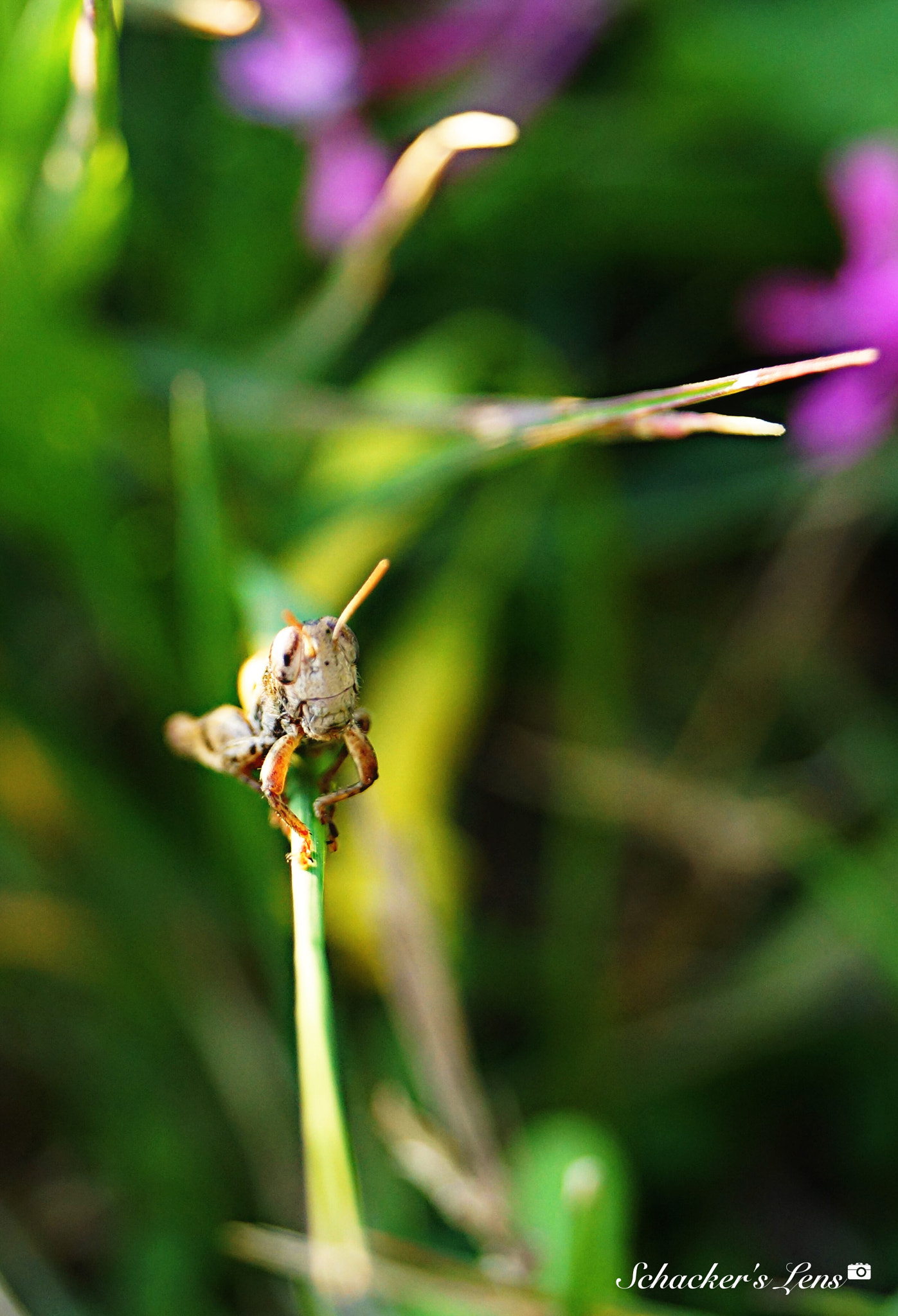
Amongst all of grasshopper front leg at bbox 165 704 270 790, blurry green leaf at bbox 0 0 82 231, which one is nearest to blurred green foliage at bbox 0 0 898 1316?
blurry green leaf at bbox 0 0 82 231

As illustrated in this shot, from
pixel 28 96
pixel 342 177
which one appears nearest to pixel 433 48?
pixel 342 177

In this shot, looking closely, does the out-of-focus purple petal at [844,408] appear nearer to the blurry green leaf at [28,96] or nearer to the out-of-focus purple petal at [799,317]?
the out-of-focus purple petal at [799,317]

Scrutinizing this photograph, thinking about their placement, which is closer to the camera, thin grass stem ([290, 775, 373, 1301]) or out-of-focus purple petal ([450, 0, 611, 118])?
thin grass stem ([290, 775, 373, 1301])

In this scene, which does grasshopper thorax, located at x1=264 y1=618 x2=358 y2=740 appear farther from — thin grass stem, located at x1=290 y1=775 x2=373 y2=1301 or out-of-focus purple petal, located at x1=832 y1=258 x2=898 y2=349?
out-of-focus purple petal, located at x1=832 y1=258 x2=898 y2=349

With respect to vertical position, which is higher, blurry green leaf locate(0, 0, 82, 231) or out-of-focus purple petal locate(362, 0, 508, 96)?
out-of-focus purple petal locate(362, 0, 508, 96)

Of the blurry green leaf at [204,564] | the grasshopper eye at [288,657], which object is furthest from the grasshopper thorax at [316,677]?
the blurry green leaf at [204,564]

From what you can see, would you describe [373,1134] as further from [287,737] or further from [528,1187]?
[287,737]

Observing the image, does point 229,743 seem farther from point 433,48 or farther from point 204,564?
point 433,48
